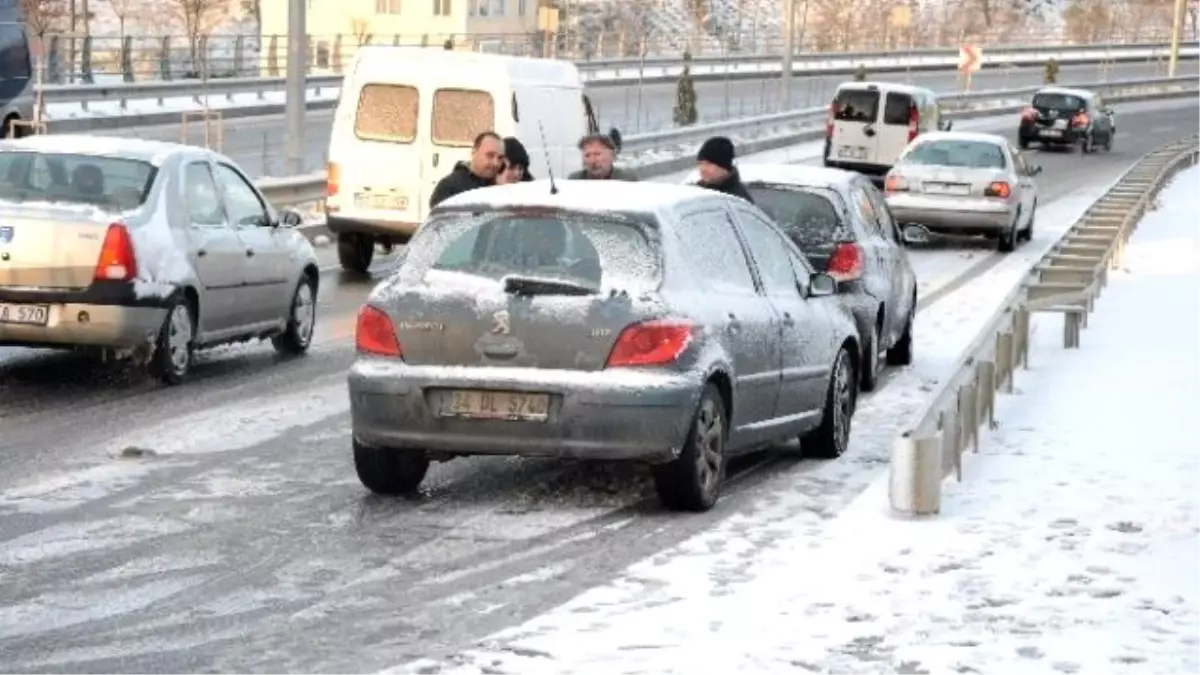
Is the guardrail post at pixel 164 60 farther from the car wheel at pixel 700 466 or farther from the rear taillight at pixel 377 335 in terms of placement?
the car wheel at pixel 700 466

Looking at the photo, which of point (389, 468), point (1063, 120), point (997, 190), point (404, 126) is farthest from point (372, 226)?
point (1063, 120)

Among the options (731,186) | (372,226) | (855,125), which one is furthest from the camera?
(855,125)

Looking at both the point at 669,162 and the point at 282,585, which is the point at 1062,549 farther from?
the point at 669,162

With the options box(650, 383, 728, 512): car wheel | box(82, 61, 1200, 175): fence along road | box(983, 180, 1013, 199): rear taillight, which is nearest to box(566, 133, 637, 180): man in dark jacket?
box(650, 383, 728, 512): car wheel

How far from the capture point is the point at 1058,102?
58125mm

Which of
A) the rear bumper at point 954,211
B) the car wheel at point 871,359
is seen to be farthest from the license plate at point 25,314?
the rear bumper at point 954,211

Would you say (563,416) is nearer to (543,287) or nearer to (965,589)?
(543,287)

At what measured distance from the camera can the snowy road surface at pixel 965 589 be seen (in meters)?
7.21

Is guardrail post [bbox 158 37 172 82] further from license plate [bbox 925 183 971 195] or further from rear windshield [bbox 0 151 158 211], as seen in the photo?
rear windshield [bbox 0 151 158 211]

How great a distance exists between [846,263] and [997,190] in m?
15.1

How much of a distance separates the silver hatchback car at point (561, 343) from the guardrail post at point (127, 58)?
41.4m

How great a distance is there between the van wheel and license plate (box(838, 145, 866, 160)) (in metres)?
22.5

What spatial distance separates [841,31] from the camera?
120938 millimetres

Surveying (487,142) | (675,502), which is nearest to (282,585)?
(675,502)
